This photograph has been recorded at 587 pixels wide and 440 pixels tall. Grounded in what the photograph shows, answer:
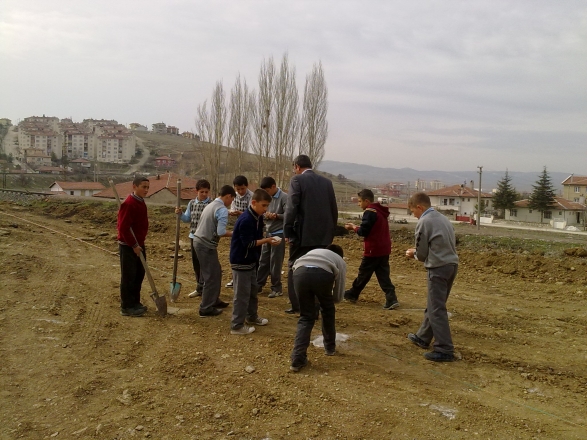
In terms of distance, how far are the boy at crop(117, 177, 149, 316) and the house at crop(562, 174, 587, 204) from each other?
278 ft

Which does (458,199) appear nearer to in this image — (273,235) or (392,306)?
(392,306)

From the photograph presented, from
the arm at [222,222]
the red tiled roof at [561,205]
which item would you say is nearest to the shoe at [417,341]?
the arm at [222,222]

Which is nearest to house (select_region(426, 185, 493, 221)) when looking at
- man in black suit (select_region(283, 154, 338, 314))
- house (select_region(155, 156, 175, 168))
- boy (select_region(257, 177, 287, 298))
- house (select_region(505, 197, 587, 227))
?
house (select_region(505, 197, 587, 227))

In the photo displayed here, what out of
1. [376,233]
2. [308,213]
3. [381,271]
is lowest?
[381,271]

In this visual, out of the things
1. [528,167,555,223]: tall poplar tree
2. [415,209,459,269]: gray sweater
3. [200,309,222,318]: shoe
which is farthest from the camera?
[528,167,555,223]: tall poplar tree

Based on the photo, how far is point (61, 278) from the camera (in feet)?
26.9

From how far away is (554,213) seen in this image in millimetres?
59906

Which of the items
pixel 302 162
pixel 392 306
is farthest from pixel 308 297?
pixel 392 306

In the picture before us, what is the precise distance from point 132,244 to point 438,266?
3945 mm

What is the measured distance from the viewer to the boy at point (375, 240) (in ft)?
22.2

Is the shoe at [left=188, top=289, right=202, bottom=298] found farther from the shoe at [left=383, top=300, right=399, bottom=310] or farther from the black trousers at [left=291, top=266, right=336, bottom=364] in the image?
the black trousers at [left=291, top=266, right=336, bottom=364]

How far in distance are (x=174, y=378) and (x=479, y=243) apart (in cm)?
1096

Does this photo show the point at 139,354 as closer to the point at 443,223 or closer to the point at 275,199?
the point at 275,199

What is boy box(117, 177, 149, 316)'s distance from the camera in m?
6.18
